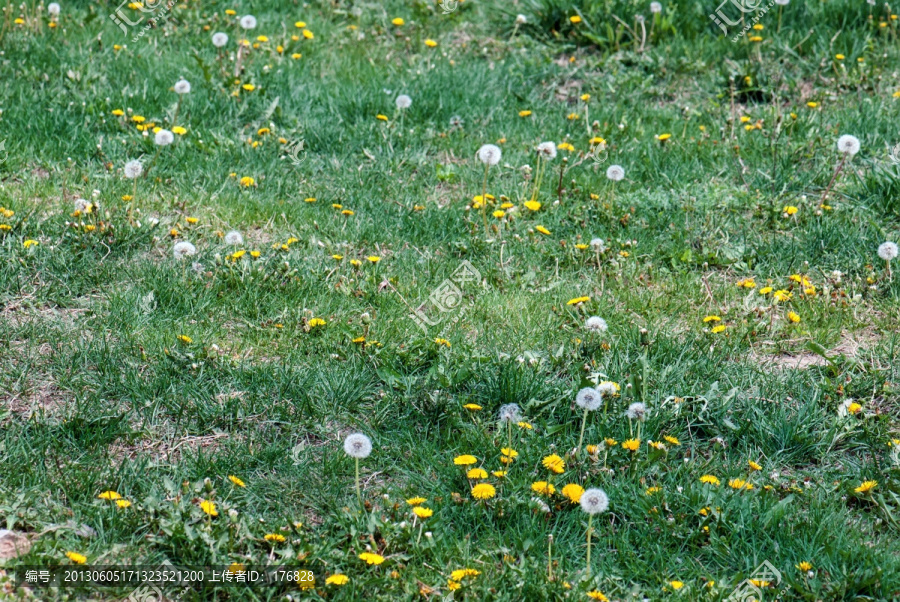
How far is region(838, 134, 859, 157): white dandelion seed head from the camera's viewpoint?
16.7 feet

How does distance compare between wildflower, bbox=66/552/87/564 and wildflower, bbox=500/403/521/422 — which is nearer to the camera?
wildflower, bbox=66/552/87/564

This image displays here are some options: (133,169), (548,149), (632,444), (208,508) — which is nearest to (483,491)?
(632,444)

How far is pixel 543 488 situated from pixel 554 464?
0.13 metres

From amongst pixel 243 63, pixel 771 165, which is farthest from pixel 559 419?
pixel 243 63

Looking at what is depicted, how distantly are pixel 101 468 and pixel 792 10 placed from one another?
6.05 meters

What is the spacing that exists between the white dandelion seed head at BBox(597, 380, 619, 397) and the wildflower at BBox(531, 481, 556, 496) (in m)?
0.50

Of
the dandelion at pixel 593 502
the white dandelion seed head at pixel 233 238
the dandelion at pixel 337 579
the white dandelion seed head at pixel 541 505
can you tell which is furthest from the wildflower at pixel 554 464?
the white dandelion seed head at pixel 233 238

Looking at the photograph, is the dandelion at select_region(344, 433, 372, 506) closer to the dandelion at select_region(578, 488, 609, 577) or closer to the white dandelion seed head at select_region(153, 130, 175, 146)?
the dandelion at select_region(578, 488, 609, 577)

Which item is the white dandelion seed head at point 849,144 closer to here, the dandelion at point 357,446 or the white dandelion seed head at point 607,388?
the white dandelion seed head at point 607,388

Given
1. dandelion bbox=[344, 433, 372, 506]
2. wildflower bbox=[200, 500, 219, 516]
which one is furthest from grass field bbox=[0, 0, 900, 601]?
dandelion bbox=[344, 433, 372, 506]

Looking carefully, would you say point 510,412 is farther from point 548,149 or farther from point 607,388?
point 548,149

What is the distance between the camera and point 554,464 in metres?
3.30

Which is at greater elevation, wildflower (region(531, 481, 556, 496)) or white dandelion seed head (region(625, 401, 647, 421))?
white dandelion seed head (region(625, 401, 647, 421))

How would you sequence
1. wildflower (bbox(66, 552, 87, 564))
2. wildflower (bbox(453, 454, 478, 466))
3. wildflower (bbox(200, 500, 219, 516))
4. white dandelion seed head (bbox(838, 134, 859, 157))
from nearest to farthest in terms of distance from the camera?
wildflower (bbox(66, 552, 87, 564))
wildflower (bbox(200, 500, 219, 516))
wildflower (bbox(453, 454, 478, 466))
white dandelion seed head (bbox(838, 134, 859, 157))
